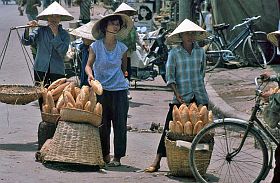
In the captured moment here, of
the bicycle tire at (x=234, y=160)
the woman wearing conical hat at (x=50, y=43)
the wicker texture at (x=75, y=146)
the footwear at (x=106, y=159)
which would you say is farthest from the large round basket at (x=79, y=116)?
the woman wearing conical hat at (x=50, y=43)

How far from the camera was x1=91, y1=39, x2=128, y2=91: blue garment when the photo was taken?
9961mm

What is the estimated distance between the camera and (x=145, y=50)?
18.6m

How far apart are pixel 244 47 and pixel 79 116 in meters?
11.3

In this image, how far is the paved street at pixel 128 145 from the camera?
366 inches

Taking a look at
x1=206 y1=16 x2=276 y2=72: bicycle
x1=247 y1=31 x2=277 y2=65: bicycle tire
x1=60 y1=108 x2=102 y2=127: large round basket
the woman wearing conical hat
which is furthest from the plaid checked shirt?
x1=247 y1=31 x2=277 y2=65: bicycle tire

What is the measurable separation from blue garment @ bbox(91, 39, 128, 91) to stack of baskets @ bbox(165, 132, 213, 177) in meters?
1.00

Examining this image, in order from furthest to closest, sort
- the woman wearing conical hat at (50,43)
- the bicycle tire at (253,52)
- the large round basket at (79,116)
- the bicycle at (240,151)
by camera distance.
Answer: the bicycle tire at (253,52) < the woman wearing conical hat at (50,43) < the large round basket at (79,116) < the bicycle at (240,151)

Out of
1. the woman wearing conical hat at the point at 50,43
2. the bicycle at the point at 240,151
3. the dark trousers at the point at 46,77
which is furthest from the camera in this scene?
the dark trousers at the point at 46,77

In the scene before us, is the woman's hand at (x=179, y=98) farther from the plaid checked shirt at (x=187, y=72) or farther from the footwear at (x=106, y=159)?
the footwear at (x=106, y=159)

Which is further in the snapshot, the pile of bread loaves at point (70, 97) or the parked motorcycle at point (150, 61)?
the parked motorcycle at point (150, 61)

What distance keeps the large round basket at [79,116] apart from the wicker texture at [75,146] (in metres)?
0.05

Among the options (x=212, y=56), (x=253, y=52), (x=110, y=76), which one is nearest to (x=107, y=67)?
(x=110, y=76)

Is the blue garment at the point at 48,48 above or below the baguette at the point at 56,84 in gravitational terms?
above

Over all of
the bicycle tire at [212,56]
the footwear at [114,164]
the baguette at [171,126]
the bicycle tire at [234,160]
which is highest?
the baguette at [171,126]
